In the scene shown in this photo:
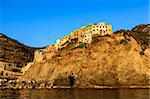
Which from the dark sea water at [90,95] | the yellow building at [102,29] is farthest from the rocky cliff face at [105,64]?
the dark sea water at [90,95]

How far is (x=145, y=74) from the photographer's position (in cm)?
11238

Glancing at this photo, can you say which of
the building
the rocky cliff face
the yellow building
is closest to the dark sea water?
the rocky cliff face

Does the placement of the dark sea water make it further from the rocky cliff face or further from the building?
the building

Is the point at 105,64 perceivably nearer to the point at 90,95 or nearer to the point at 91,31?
the point at 91,31

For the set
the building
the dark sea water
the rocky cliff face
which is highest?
the building

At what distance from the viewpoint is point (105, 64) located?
388 feet

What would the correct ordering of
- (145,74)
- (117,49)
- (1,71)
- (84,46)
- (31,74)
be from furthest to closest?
1. (1,71)
2. (31,74)
3. (84,46)
4. (117,49)
5. (145,74)

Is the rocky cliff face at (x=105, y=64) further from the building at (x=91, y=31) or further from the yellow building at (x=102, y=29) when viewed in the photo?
the yellow building at (x=102, y=29)

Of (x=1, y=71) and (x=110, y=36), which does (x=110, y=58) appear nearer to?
(x=110, y=36)

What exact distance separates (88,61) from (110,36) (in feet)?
46.4

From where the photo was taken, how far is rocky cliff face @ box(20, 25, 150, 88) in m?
114

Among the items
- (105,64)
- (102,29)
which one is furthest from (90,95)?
(102,29)

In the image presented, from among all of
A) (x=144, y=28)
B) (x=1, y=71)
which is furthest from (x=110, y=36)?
(x=1, y=71)

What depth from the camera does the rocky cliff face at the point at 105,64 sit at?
113812 mm
